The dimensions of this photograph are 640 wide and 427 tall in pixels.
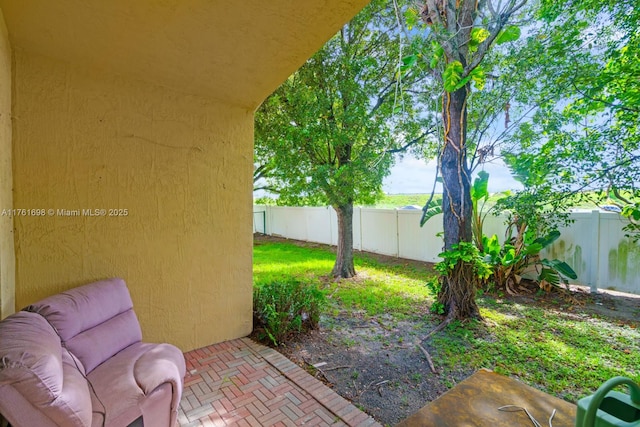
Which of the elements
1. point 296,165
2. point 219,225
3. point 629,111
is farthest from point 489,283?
point 219,225

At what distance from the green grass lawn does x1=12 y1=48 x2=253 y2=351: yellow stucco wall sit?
7.06 ft

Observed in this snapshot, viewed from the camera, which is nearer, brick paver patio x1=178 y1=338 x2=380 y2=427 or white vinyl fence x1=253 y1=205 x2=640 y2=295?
brick paver patio x1=178 y1=338 x2=380 y2=427

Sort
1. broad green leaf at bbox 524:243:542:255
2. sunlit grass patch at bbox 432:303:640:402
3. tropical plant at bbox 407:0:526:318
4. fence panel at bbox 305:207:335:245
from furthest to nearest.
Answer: fence panel at bbox 305:207:335:245, broad green leaf at bbox 524:243:542:255, tropical plant at bbox 407:0:526:318, sunlit grass patch at bbox 432:303:640:402

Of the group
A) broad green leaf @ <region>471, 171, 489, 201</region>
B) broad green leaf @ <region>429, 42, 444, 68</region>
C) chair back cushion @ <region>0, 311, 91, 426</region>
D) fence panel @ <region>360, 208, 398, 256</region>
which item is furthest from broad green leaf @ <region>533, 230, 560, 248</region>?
→ chair back cushion @ <region>0, 311, 91, 426</region>

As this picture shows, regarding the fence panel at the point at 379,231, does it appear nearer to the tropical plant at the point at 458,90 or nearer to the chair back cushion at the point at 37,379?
the tropical plant at the point at 458,90

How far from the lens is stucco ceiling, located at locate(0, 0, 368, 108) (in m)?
1.94

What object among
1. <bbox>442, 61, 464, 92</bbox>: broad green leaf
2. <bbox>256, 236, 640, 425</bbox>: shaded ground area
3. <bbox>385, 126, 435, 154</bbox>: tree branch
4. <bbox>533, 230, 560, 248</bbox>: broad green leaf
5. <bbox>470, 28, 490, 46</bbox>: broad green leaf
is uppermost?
<bbox>470, 28, 490, 46</bbox>: broad green leaf

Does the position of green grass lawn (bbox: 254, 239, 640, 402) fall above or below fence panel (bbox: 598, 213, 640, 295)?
below

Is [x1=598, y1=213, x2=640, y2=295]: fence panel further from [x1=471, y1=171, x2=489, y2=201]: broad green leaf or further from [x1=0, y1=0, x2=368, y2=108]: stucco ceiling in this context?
[x1=0, y1=0, x2=368, y2=108]: stucco ceiling

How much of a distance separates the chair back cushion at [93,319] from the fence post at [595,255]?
7.00 meters

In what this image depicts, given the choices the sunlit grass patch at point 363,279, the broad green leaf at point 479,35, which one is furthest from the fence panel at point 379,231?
the broad green leaf at point 479,35

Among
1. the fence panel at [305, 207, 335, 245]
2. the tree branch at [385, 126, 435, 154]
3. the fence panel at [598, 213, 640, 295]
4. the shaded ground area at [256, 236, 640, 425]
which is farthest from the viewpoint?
the fence panel at [305, 207, 335, 245]

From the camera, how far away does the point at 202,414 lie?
2.31 meters

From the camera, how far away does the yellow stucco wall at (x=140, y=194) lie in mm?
2488
